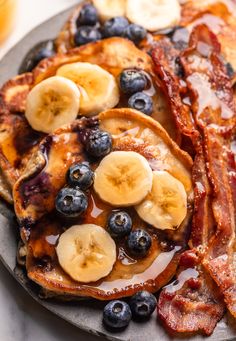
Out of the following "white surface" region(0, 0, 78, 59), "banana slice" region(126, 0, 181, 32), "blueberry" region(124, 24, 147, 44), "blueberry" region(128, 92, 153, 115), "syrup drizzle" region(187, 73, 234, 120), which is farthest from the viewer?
"white surface" region(0, 0, 78, 59)

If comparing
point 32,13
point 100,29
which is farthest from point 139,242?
point 32,13

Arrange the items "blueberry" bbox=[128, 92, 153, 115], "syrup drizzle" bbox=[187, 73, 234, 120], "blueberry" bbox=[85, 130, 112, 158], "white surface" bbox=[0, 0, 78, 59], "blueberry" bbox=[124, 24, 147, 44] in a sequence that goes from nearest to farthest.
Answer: "blueberry" bbox=[85, 130, 112, 158] → "blueberry" bbox=[128, 92, 153, 115] → "syrup drizzle" bbox=[187, 73, 234, 120] → "blueberry" bbox=[124, 24, 147, 44] → "white surface" bbox=[0, 0, 78, 59]

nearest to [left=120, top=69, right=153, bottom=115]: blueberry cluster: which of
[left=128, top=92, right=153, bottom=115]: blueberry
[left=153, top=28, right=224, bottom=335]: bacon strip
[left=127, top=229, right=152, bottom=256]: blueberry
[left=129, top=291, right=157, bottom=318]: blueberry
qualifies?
[left=128, top=92, right=153, bottom=115]: blueberry

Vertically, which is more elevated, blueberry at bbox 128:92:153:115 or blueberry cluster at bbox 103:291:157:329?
blueberry at bbox 128:92:153:115

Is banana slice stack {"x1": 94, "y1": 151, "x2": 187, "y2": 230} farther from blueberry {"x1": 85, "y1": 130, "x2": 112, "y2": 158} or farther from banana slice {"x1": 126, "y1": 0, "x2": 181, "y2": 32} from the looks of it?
banana slice {"x1": 126, "y1": 0, "x2": 181, "y2": 32}

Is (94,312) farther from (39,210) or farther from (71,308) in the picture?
(39,210)

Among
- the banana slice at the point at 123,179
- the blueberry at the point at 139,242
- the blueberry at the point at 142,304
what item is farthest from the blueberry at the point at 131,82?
the blueberry at the point at 142,304

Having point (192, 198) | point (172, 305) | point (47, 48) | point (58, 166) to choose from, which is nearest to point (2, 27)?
point (47, 48)

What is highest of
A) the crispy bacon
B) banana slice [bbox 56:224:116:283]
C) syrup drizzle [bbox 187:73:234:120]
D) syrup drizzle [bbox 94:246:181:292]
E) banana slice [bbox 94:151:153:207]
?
banana slice [bbox 94:151:153:207]

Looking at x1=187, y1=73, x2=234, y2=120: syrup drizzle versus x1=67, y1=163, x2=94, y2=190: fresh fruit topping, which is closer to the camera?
x1=67, y1=163, x2=94, y2=190: fresh fruit topping
